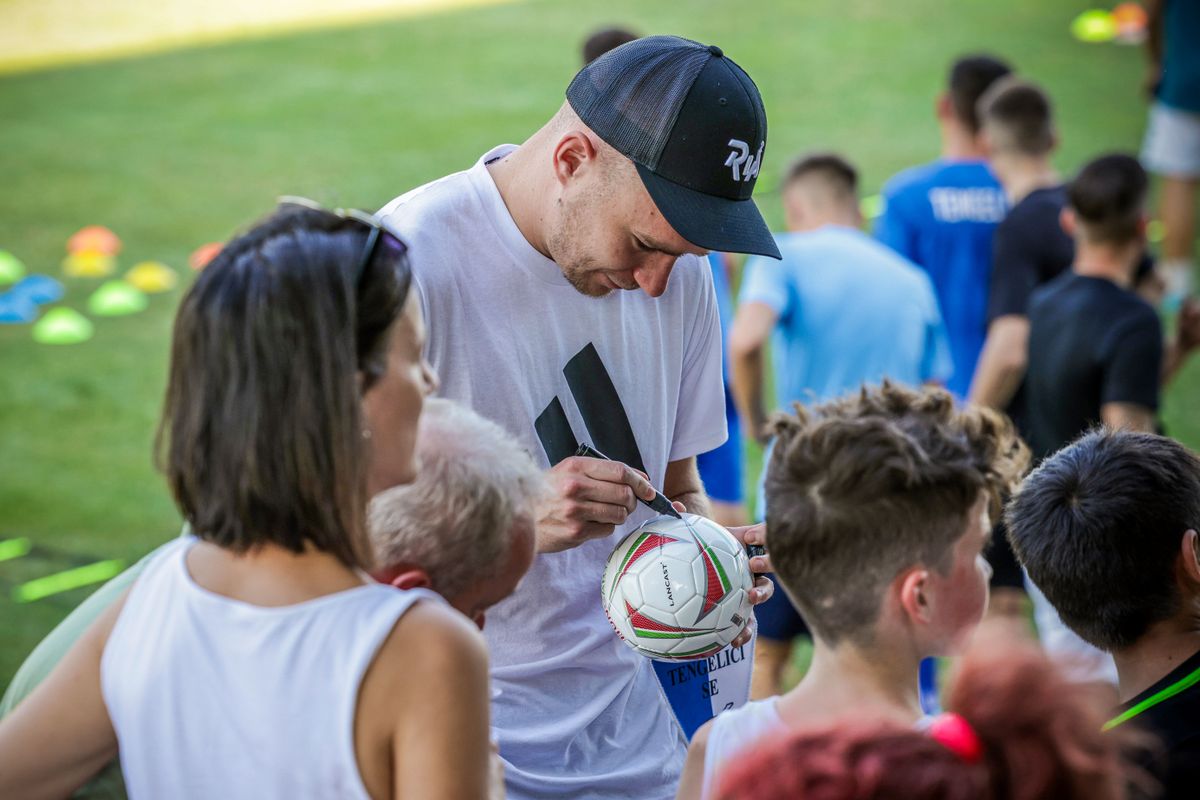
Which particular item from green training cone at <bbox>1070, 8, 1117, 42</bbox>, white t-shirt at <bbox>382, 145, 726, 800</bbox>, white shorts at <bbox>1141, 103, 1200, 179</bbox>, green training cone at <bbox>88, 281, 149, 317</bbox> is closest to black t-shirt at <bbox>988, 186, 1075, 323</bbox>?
white t-shirt at <bbox>382, 145, 726, 800</bbox>

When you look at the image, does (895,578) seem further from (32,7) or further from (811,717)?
(32,7)

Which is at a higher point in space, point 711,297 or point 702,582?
point 711,297

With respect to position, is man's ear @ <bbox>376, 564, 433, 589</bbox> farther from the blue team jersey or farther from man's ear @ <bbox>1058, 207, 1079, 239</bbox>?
the blue team jersey

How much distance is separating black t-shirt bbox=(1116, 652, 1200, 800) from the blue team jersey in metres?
4.42

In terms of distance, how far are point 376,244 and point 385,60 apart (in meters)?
16.3

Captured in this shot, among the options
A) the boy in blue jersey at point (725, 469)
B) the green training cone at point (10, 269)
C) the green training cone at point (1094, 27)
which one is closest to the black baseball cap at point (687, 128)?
the boy in blue jersey at point (725, 469)

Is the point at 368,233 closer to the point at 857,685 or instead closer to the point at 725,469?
the point at 857,685

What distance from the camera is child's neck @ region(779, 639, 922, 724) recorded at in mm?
2281

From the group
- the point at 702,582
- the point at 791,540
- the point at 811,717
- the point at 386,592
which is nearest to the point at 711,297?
the point at 702,582

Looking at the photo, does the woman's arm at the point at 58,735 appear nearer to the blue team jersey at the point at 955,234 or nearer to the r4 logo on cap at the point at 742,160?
the r4 logo on cap at the point at 742,160

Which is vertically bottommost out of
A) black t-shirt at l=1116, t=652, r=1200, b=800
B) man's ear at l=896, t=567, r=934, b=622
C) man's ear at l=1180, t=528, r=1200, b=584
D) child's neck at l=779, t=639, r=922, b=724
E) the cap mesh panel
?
black t-shirt at l=1116, t=652, r=1200, b=800

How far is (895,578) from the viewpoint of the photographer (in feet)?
7.63

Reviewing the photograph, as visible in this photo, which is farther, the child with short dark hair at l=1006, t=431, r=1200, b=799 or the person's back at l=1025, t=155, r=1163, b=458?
the person's back at l=1025, t=155, r=1163, b=458

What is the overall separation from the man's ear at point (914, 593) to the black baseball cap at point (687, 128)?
→ 79 centimetres
